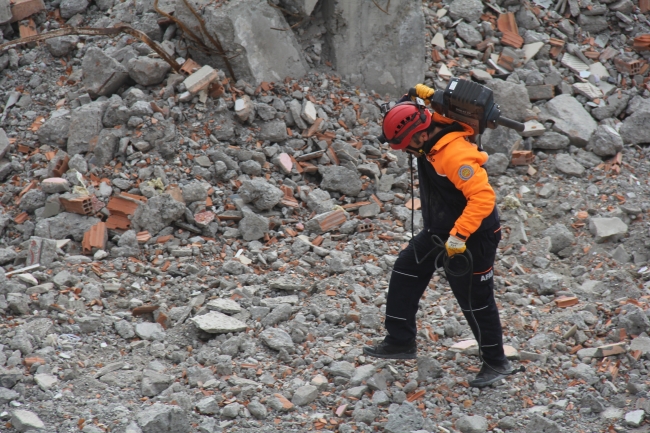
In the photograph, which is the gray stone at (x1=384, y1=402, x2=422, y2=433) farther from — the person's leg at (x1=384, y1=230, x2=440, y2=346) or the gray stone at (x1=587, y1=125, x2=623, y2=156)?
the gray stone at (x1=587, y1=125, x2=623, y2=156)

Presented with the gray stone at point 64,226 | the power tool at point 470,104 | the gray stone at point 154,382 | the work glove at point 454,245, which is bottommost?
the gray stone at point 64,226

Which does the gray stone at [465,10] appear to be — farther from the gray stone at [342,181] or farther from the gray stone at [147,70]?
the gray stone at [147,70]

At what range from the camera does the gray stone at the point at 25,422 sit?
373 centimetres

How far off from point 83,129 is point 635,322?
5.34 meters

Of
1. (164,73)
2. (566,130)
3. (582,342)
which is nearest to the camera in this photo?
(582,342)

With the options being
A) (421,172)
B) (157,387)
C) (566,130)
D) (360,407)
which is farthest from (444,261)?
(566,130)

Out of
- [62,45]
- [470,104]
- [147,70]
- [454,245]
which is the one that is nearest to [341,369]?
[454,245]

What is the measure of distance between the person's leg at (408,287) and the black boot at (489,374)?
0.50 meters

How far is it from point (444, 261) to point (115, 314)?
8.60 ft

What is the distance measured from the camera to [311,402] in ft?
13.9

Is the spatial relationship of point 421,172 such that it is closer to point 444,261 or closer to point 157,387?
point 444,261

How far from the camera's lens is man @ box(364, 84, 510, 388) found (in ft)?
13.0

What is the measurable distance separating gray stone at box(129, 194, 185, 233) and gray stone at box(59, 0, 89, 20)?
137 inches

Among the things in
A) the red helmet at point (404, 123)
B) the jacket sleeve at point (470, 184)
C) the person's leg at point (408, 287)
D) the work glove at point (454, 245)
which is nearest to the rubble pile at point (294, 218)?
the person's leg at point (408, 287)
